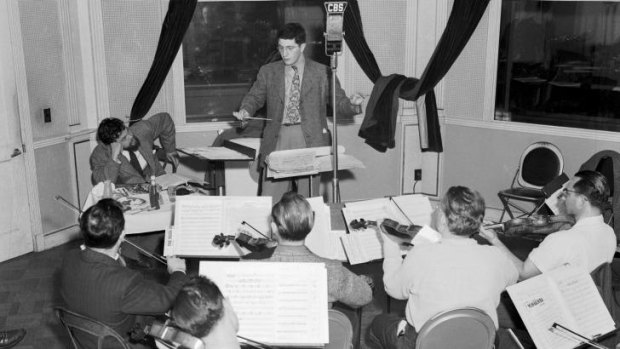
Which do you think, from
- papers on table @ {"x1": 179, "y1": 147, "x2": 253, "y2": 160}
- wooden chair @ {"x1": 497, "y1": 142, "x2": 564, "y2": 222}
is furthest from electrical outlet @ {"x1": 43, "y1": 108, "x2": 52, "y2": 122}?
wooden chair @ {"x1": 497, "y1": 142, "x2": 564, "y2": 222}

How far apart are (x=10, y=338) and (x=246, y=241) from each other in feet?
4.83

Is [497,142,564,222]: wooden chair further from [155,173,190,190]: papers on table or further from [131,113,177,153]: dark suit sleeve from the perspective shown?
[131,113,177,153]: dark suit sleeve

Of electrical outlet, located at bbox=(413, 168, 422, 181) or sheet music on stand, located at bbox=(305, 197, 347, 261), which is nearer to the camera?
sheet music on stand, located at bbox=(305, 197, 347, 261)

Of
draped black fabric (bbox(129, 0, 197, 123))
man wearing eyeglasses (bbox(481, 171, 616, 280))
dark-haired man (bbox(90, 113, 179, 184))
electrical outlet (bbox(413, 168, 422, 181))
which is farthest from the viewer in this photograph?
electrical outlet (bbox(413, 168, 422, 181))

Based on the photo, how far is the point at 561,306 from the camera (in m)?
2.87

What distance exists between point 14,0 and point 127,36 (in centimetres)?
103

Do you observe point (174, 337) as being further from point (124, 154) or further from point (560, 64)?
point (560, 64)

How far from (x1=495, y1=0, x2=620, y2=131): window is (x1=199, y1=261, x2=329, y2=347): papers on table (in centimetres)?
401

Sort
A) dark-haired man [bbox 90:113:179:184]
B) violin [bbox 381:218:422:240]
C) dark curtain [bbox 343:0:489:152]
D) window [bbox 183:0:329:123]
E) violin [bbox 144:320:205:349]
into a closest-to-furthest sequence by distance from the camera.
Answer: violin [bbox 144:320:205:349], violin [bbox 381:218:422:240], dark-haired man [bbox 90:113:179:184], dark curtain [bbox 343:0:489:152], window [bbox 183:0:329:123]

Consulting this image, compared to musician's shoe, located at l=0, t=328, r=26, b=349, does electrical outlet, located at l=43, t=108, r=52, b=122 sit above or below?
above

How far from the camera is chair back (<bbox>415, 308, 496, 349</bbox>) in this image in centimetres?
265

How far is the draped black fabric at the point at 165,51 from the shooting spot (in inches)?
233

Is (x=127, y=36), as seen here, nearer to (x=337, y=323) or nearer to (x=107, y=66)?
(x=107, y=66)

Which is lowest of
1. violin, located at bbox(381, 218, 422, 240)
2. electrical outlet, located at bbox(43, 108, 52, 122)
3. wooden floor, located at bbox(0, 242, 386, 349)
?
wooden floor, located at bbox(0, 242, 386, 349)
